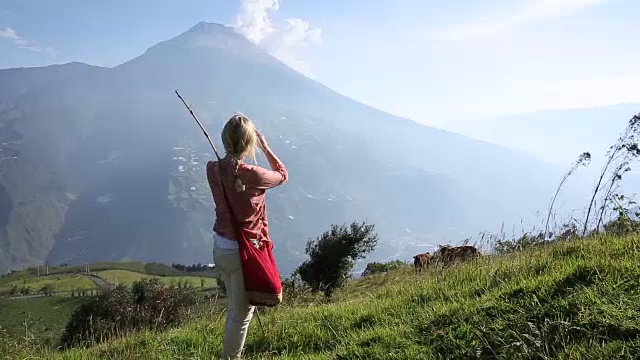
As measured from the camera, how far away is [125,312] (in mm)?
8328

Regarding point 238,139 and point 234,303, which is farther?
point 234,303

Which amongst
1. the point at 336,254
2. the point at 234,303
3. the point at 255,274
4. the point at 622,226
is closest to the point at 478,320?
the point at 255,274

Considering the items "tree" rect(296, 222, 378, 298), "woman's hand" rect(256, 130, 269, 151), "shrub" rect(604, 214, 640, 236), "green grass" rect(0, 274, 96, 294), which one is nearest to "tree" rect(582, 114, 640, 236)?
"shrub" rect(604, 214, 640, 236)

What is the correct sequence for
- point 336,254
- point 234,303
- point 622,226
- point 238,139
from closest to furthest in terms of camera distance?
1. point 238,139
2. point 234,303
3. point 622,226
4. point 336,254

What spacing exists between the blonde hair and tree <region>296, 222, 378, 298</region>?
22027 mm

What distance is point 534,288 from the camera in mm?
3967

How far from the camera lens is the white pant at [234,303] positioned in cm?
409

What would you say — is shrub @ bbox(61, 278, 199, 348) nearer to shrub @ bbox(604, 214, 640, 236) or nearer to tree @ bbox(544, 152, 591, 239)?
tree @ bbox(544, 152, 591, 239)

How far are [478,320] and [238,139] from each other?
2282mm

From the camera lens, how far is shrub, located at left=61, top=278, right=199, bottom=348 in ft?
20.3

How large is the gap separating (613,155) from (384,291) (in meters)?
3.48

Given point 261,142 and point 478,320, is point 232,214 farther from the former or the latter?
point 478,320

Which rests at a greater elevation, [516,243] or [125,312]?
[516,243]

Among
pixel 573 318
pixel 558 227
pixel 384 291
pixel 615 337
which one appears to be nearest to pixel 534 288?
pixel 573 318
